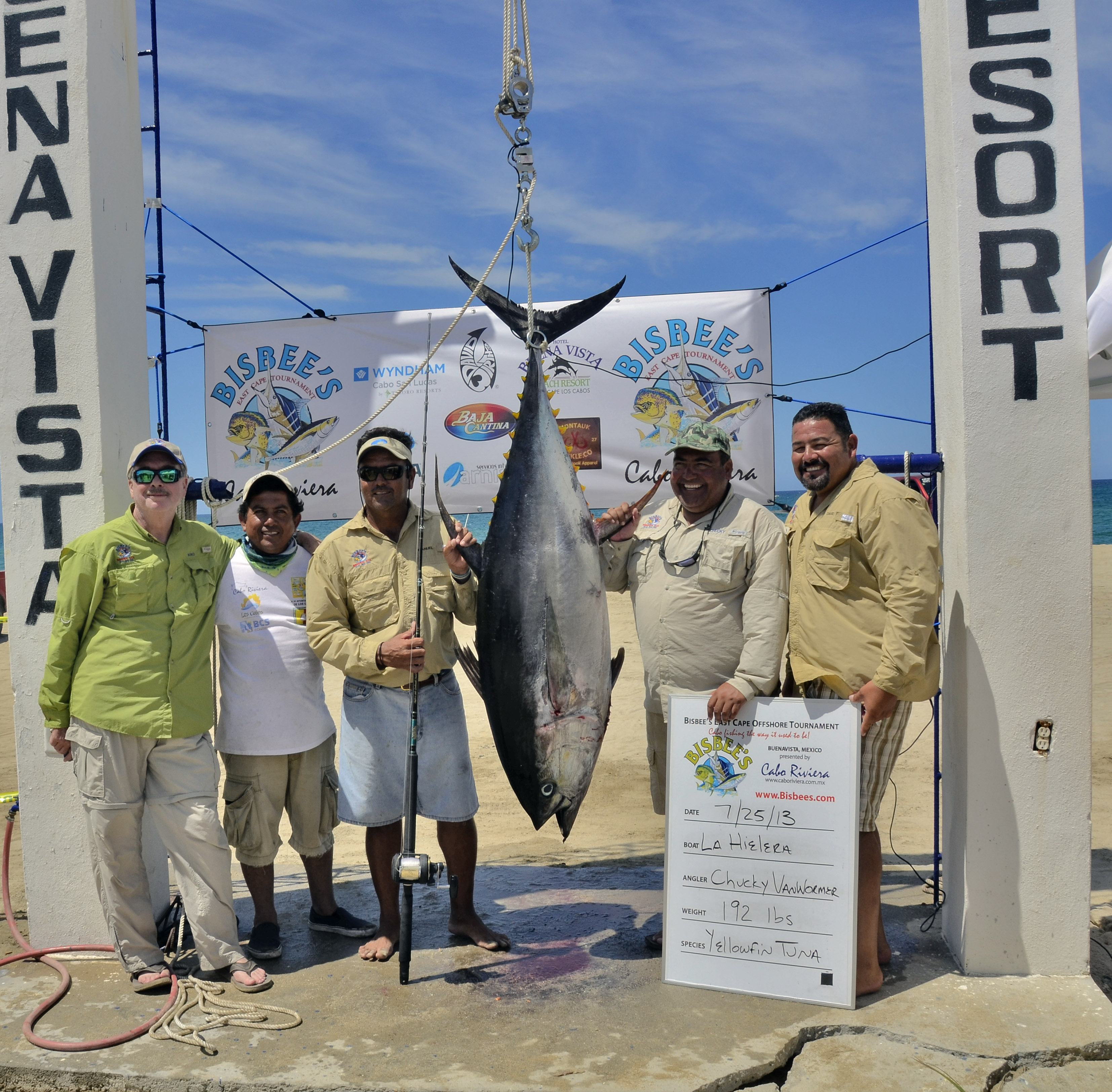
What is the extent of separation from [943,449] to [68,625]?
2.83 metres

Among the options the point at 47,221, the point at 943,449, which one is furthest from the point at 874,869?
the point at 47,221

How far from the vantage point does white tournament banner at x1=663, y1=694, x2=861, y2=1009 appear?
270cm

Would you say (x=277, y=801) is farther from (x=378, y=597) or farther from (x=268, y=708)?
(x=378, y=597)

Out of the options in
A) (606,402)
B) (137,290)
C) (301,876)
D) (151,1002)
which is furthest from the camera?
(606,402)

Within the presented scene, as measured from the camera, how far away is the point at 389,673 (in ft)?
9.83

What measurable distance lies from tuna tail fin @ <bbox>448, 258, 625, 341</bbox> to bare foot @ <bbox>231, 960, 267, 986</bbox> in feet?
6.97

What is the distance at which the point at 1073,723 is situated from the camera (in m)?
2.78

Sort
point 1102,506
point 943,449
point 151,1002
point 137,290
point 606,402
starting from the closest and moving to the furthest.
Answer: point 151,1002 < point 943,449 < point 137,290 < point 606,402 < point 1102,506

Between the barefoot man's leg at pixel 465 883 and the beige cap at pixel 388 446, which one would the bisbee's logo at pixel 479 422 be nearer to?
the beige cap at pixel 388 446

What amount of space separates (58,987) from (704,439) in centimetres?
267

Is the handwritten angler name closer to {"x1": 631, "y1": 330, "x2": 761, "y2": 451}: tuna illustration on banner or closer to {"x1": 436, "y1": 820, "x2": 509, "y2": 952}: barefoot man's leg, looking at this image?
{"x1": 436, "y1": 820, "x2": 509, "y2": 952}: barefoot man's leg

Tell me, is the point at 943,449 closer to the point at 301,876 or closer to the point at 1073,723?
the point at 1073,723

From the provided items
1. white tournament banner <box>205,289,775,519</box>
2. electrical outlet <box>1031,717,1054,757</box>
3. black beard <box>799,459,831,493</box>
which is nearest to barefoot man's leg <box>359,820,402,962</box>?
black beard <box>799,459,831,493</box>

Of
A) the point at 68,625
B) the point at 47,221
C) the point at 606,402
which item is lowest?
the point at 68,625
